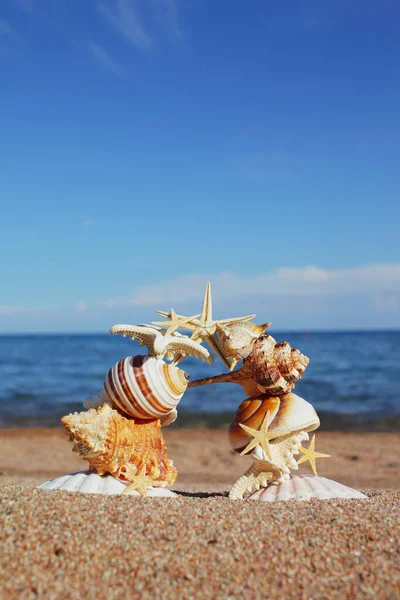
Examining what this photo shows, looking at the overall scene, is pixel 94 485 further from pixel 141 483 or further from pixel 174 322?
pixel 174 322

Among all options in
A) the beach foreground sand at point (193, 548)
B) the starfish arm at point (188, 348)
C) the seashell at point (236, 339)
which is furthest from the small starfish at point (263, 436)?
the starfish arm at point (188, 348)

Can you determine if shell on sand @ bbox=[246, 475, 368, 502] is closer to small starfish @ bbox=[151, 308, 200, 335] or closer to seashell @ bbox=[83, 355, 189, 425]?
seashell @ bbox=[83, 355, 189, 425]

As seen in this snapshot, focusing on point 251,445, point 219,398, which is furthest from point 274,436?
point 219,398

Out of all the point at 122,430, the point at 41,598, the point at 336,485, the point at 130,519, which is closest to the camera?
the point at 41,598

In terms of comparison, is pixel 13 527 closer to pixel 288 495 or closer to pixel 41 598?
pixel 41 598

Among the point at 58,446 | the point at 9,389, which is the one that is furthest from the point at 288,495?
the point at 9,389

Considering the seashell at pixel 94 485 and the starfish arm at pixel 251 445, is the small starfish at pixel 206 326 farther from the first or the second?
the seashell at pixel 94 485
